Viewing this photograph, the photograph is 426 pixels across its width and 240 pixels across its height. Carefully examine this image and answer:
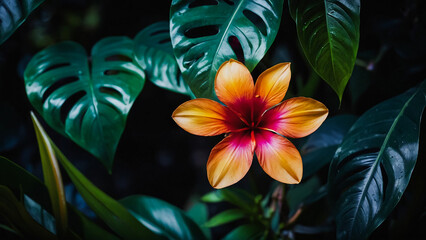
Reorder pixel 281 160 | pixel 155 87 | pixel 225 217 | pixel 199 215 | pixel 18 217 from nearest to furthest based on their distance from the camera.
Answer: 1. pixel 281 160
2. pixel 18 217
3. pixel 225 217
4. pixel 199 215
5. pixel 155 87

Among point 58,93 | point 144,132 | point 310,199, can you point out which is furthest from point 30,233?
point 144,132

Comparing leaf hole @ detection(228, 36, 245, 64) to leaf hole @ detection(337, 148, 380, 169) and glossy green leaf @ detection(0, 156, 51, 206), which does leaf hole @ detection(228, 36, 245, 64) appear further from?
glossy green leaf @ detection(0, 156, 51, 206)

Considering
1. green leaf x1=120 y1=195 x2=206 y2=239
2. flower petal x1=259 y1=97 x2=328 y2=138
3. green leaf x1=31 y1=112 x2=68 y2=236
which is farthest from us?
green leaf x1=120 y1=195 x2=206 y2=239

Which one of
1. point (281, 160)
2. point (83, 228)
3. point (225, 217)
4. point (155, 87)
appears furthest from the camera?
point (155, 87)

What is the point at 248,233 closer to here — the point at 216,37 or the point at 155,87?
the point at 216,37

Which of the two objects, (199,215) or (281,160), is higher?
(281,160)

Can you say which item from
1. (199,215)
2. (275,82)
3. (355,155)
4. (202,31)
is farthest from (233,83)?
(199,215)

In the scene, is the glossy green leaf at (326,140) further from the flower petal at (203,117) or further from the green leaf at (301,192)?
the flower petal at (203,117)

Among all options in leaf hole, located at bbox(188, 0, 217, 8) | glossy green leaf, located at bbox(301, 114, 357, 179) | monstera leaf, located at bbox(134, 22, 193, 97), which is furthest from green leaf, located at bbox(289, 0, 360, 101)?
glossy green leaf, located at bbox(301, 114, 357, 179)
